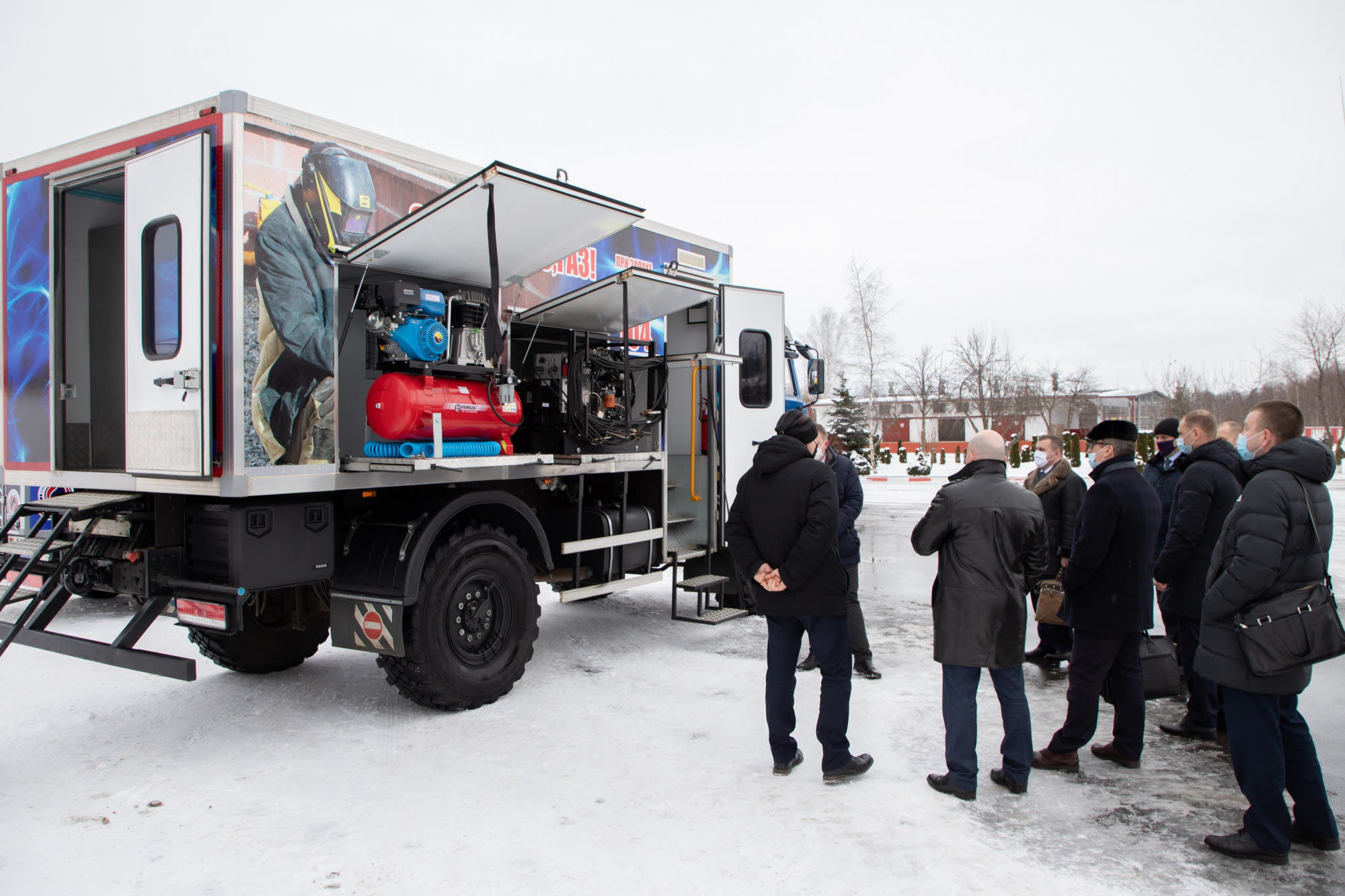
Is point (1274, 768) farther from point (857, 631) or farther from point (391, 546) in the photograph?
point (391, 546)

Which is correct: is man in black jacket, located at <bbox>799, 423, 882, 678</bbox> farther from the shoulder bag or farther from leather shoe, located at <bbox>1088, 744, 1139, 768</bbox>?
the shoulder bag

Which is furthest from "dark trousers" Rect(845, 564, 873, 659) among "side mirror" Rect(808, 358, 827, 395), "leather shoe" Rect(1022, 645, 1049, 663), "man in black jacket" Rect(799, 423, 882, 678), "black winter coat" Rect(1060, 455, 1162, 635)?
"side mirror" Rect(808, 358, 827, 395)

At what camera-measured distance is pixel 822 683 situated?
12.8 ft

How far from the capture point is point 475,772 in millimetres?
4047

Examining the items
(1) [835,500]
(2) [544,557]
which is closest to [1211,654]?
(1) [835,500]

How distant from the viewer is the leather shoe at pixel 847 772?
12.8 feet

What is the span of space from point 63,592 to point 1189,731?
19.7 feet

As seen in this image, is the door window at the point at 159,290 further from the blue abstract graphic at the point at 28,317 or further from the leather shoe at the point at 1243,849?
the leather shoe at the point at 1243,849

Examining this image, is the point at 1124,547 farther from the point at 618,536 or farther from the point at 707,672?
the point at 618,536

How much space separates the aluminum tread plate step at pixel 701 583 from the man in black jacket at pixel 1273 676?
3980 mm

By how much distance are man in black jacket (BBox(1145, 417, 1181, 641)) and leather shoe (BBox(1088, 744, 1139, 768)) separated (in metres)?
1.74

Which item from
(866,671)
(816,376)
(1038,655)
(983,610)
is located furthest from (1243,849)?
(816,376)

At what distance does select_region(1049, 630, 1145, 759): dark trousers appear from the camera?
4070 mm

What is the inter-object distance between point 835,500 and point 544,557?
2.32m
